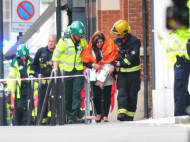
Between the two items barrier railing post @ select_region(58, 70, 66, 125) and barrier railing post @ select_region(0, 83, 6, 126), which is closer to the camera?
barrier railing post @ select_region(58, 70, 66, 125)

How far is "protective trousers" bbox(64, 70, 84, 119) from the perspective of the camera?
16725mm

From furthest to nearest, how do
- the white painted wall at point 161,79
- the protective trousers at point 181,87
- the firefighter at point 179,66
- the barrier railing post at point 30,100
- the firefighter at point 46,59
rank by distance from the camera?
the barrier railing post at point 30,100 → the firefighter at point 46,59 → the white painted wall at point 161,79 → the protective trousers at point 181,87 → the firefighter at point 179,66

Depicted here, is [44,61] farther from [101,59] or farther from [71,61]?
[101,59]

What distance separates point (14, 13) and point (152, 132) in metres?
13.2

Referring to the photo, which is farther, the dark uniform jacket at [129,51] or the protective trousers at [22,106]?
the protective trousers at [22,106]

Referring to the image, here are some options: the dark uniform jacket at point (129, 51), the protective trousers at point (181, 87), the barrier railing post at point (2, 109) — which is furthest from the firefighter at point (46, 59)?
the protective trousers at point (181, 87)

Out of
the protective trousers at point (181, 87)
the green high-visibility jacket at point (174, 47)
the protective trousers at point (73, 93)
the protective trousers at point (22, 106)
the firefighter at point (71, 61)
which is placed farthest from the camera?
the protective trousers at point (22, 106)

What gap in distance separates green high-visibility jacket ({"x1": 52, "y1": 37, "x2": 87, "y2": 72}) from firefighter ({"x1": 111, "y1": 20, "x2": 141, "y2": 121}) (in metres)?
0.70

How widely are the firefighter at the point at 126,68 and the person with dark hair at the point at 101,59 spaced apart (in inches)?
6.2

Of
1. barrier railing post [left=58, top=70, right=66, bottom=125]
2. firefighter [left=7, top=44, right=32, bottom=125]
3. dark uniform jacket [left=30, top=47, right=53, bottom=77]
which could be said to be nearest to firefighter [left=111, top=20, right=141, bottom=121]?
barrier railing post [left=58, top=70, right=66, bottom=125]

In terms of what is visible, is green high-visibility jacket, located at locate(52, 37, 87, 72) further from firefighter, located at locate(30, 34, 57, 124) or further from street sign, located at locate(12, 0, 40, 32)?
street sign, located at locate(12, 0, 40, 32)

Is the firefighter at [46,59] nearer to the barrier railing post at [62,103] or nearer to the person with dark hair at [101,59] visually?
the person with dark hair at [101,59]

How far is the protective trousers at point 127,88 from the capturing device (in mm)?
16781

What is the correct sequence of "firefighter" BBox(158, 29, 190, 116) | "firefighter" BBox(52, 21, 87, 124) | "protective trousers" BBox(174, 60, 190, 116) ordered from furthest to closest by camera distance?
"firefighter" BBox(52, 21, 87, 124) < "protective trousers" BBox(174, 60, 190, 116) < "firefighter" BBox(158, 29, 190, 116)
